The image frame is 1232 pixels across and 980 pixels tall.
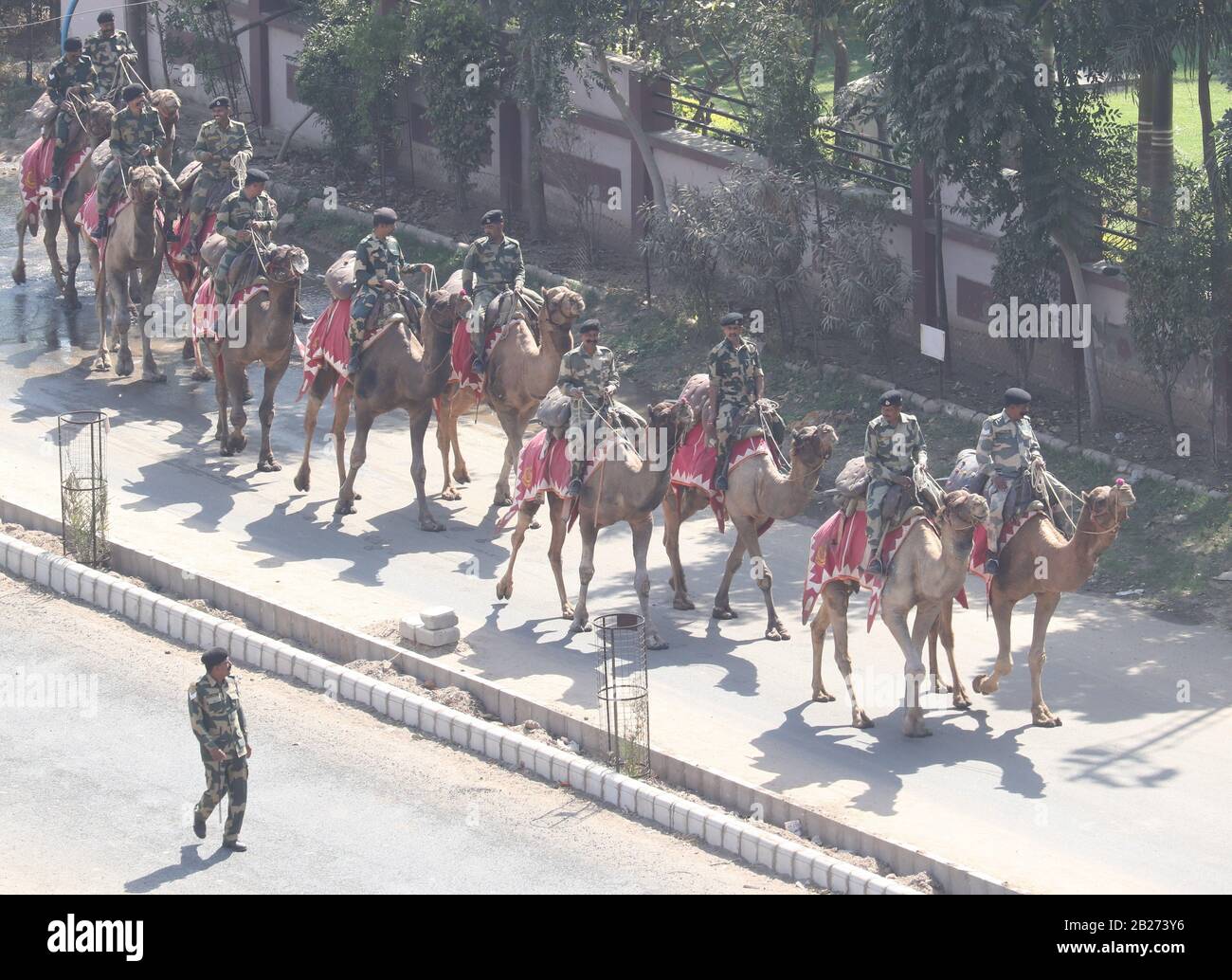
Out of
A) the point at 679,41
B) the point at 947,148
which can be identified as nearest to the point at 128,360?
the point at 679,41

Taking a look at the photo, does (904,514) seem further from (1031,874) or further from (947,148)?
(947,148)

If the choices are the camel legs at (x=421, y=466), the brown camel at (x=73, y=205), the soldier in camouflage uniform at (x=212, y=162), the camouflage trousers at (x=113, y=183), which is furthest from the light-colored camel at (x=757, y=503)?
the brown camel at (x=73, y=205)

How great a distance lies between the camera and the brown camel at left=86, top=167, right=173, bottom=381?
23.6 m

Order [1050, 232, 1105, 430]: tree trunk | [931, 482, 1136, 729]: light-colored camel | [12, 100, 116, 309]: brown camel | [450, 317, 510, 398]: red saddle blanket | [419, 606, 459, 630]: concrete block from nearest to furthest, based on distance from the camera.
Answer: [931, 482, 1136, 729]: light-colored camel → [419, 606, 459, 630]: concrete block → [450, 317, 510, 398]: red saddle blanket → [1050, 232, 1105, 430]: tree trunk → [12, 100, 116, 309]: brown camel

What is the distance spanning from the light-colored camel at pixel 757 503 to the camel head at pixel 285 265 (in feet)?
17.2

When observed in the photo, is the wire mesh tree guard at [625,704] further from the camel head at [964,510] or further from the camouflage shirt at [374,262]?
the camouflage shirt at [374,262]

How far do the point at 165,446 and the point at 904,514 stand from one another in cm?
1014

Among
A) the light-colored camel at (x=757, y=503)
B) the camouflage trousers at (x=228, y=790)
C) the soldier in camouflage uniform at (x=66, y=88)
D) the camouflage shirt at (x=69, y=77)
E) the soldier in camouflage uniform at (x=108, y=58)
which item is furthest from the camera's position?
the soldier in camouflage uniform at (x=108, y=58)

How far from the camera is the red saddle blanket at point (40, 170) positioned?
87.1 ft

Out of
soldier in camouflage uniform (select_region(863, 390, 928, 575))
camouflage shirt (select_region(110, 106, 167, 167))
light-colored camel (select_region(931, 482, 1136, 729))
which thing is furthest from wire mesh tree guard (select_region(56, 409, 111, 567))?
light-colored camel (select_region(931, 482, 1136, 729))

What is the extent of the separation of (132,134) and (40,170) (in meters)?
2.85

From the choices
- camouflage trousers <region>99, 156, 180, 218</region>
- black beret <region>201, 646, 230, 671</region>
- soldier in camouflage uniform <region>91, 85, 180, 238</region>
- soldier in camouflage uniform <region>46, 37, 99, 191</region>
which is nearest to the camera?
black beret <region>201, 646, 230, 671</region>

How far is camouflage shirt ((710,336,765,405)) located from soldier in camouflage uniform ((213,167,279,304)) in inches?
253

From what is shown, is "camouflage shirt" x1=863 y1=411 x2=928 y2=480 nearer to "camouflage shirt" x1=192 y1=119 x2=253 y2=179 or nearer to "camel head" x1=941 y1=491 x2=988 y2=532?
"camel head" x1=941 y1=491 x2=988 y2=532
